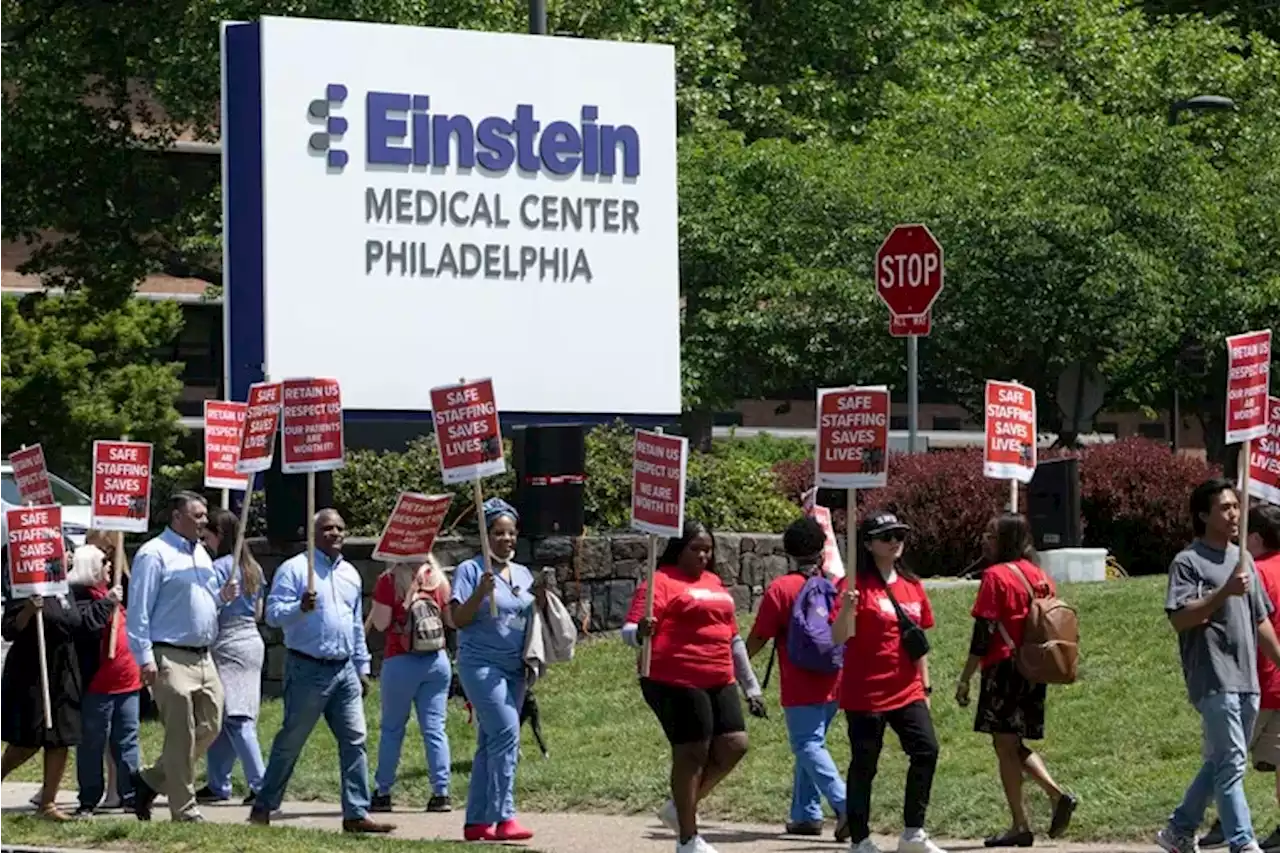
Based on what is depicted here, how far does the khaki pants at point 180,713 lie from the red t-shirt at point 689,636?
9.71 feet

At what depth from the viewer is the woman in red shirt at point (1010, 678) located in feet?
45.4

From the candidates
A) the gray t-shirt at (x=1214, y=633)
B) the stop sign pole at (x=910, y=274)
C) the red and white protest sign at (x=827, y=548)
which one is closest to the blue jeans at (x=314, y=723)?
the red and white protest sign at (x=827, y=548)

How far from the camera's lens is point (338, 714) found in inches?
591

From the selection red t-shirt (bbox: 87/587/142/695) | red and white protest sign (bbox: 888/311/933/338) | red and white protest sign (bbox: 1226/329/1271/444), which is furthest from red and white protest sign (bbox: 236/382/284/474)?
red and white protest sign (bbox: 888/311/933/338)

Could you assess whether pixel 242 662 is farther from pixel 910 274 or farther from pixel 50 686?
pixel 910 274

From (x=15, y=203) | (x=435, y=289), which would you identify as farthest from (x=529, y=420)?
(x=15, y=203)

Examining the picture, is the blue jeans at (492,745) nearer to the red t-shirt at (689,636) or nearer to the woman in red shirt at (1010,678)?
the red t-shirt at (689,636)

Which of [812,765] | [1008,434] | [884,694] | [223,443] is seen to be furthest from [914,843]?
[223,443]

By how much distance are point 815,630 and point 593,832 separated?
160cm

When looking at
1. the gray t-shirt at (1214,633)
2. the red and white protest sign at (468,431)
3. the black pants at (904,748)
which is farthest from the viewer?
the red and white protest sign at (468,431)

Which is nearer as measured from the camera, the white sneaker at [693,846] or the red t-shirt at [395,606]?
the white sneaker at [693,846]

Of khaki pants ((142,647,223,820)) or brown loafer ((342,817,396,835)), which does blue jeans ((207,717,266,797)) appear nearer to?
khaki pants ((142,647,223,820))

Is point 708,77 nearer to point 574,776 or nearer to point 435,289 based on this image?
point 435,289

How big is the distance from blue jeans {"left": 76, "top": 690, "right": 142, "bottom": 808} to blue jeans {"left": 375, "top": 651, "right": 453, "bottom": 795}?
138cm
